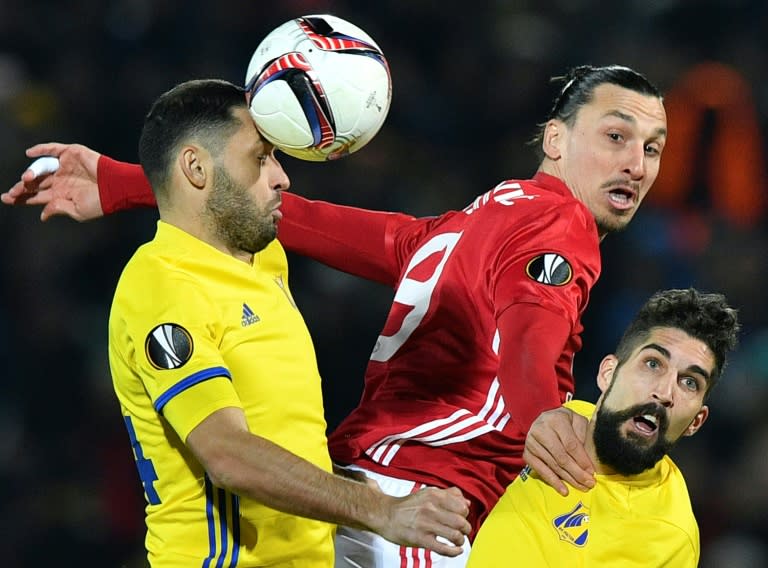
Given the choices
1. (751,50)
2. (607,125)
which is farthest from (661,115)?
(751,50)

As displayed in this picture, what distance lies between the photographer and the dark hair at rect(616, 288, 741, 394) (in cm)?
385

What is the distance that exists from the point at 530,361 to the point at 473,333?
52 centimetres

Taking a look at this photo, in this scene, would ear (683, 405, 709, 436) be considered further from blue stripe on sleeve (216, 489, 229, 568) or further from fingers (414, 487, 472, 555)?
blue stripe on sleeve (216, 489, 229, 568)

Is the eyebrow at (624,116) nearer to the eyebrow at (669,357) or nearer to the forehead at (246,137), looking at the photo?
the eyebrow at (669,357)

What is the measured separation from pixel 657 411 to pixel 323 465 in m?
0.97

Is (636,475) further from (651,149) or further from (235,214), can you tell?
(235,214)

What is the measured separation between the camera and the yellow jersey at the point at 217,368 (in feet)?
10.8

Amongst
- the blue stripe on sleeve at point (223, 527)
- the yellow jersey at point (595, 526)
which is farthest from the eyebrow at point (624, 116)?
the blue stripe on sleeve at point (223, 527)

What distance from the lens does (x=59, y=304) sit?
7.83 meters

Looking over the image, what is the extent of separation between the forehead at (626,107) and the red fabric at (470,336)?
0.28 m

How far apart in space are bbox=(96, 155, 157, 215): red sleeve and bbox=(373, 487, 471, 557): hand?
184cm

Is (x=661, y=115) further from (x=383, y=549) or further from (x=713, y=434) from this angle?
(x=713, y=434)

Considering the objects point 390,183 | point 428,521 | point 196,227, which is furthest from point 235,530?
point 390,183

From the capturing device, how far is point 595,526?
369cm
